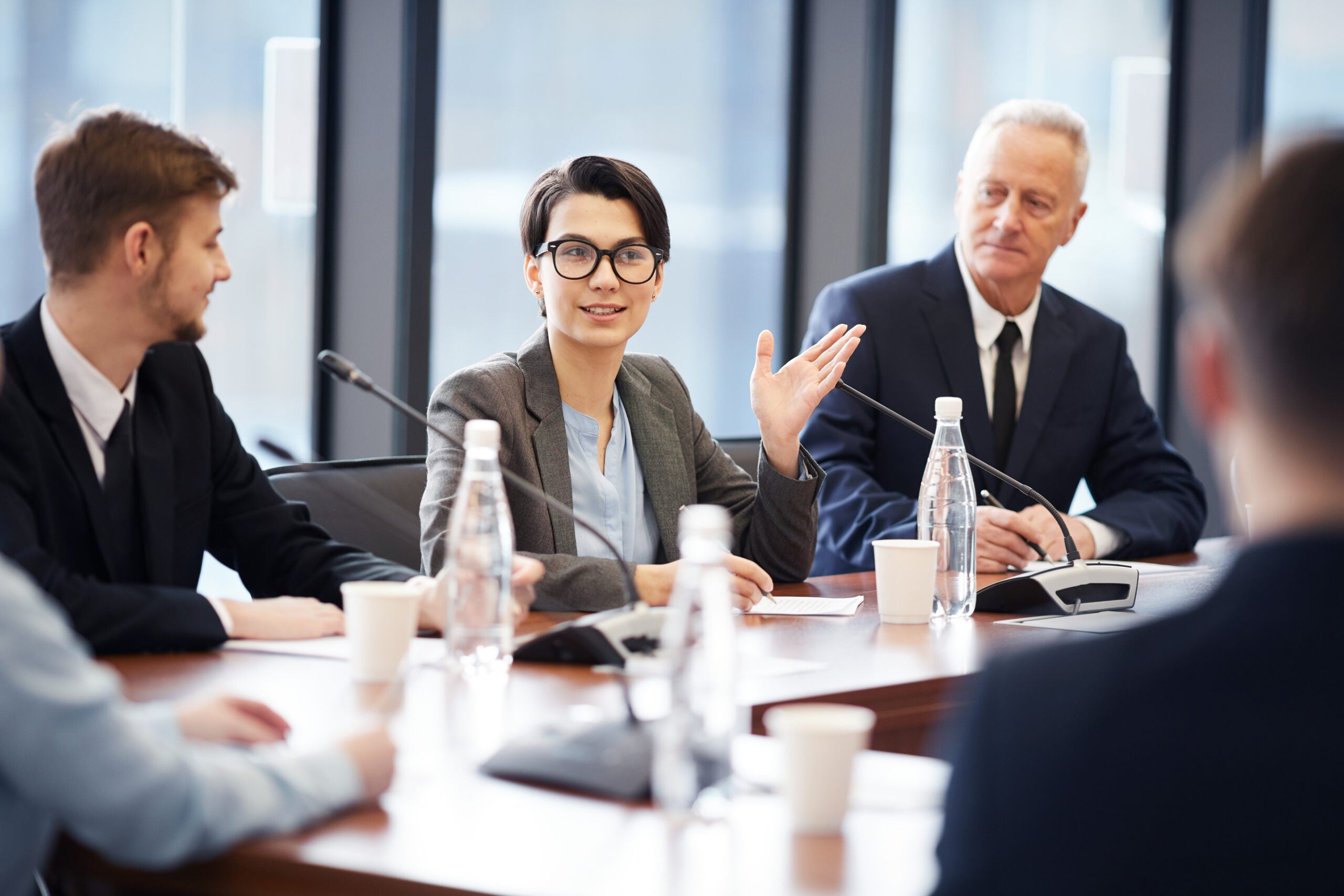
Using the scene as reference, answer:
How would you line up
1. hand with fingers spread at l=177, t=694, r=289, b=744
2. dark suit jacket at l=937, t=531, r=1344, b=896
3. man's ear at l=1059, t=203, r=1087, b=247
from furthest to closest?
man's ear at l=1059, t=203, r=1087, b=247 → hand with fingers spread at l=177, t=694, r=289, b=744 → dark suit jacket at l=937, t=531, r=1344, b=896

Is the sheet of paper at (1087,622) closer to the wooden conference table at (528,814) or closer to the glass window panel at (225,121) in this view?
the wooden conference table at (528,814)

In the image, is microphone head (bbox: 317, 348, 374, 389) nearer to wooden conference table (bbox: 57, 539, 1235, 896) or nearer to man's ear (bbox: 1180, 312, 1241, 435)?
wooden conference table (bbox: 57, 539, 1235, 896)

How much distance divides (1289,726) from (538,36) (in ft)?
11.7

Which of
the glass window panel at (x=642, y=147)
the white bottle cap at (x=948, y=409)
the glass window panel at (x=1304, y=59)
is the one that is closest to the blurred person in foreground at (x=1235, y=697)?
the white bottle cap at (x=948, y=409)

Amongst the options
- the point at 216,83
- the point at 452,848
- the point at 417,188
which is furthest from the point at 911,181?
the point at 452,848

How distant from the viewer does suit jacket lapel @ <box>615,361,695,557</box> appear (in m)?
2.39

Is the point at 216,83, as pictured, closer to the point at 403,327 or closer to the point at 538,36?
the point at 403,327

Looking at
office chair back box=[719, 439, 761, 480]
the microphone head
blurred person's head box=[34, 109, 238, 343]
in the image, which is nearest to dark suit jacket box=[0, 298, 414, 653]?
blurred person's head box=[34, 109, 238, 343]

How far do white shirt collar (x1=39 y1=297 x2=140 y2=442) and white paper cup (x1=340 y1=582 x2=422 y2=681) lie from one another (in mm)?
551

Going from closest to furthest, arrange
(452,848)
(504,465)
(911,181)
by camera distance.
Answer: (452,848) < (504,465) < (911,181)

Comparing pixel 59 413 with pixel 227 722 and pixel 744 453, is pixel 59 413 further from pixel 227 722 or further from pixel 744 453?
pixel 744 453

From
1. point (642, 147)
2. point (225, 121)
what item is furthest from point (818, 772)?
point (642, 147)

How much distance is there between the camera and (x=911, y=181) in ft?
15.9

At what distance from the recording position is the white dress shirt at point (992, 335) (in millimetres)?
2994
